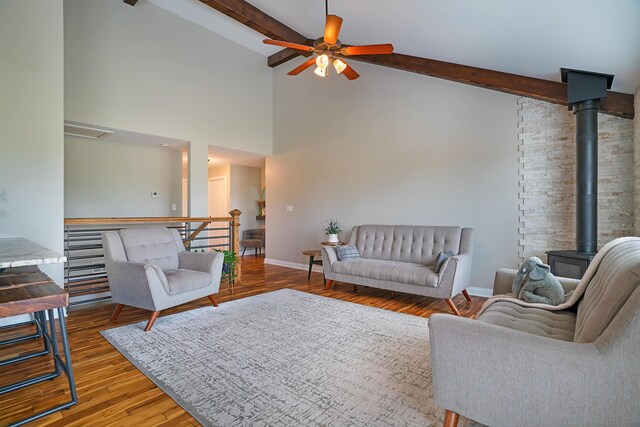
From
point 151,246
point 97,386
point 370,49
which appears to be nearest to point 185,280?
point 151,246

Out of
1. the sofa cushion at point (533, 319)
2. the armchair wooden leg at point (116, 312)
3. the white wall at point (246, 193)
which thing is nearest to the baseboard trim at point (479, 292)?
the sofa cushion at point (533, 319)

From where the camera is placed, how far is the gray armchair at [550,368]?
3.56 ft

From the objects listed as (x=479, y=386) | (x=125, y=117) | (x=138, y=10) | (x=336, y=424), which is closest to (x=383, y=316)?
(x=336, y=424)

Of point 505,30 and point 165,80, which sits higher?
point 165,80

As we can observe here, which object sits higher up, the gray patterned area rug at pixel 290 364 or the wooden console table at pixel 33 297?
the wooden console table at pixel 33 297

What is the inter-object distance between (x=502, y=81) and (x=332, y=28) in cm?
210

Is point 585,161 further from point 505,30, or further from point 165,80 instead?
point 165,80

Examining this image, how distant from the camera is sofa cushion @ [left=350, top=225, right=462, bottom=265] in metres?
3.99

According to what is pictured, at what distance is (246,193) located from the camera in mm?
8086

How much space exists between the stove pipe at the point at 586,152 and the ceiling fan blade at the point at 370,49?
5.76 feet

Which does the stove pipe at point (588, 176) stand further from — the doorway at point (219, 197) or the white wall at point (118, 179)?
the doorway at point (219, 197)

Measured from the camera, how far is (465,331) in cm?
134

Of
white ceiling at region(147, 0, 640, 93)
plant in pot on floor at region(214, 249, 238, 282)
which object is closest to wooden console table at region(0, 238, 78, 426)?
plant in pot on floor at region(214, 249, 238, 282)

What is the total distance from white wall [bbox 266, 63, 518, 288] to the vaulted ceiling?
704mm
